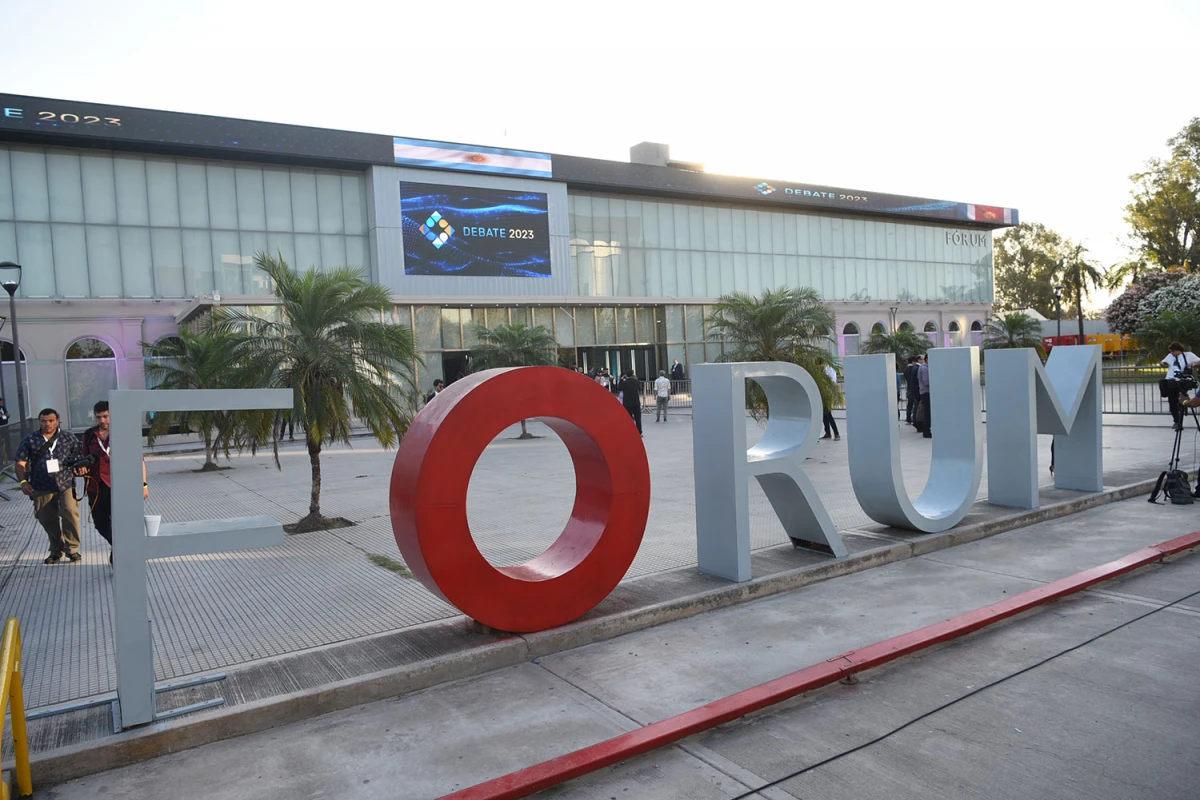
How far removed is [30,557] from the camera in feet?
30.5

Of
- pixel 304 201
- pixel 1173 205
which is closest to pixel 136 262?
pixel 304 201

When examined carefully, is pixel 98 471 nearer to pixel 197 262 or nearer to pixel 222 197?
pixel 197 262

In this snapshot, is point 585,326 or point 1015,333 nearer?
point 585,326

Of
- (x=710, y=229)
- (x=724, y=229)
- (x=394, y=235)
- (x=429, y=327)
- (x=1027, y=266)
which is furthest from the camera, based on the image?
(x=1027, y=266)

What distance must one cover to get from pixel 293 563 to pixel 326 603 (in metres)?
1.93

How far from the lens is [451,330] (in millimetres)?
35312

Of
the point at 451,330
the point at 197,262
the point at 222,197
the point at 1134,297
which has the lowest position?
the point at 451,330

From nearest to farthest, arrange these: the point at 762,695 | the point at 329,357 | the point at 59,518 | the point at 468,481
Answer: the point at 762,695 < the point at 468,481 < the point at 59,518 < the point at 329,357

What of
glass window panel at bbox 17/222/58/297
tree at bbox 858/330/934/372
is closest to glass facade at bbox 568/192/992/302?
tree at bbox 858/330/934/372

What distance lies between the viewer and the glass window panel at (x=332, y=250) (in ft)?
115

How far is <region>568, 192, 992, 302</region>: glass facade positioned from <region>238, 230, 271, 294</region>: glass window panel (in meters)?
14.9

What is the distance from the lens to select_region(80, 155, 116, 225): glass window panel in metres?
30.4

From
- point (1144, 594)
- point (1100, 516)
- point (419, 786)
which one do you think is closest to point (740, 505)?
point (1144, 594)

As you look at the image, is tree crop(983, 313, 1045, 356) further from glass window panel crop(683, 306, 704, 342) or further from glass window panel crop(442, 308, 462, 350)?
glass window panel crop(442, 308, 462, 350)
